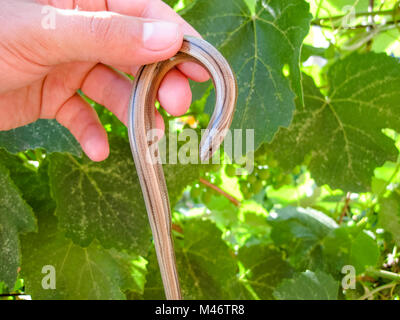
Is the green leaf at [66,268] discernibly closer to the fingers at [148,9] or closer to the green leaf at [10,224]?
the green leaf at [10,224]

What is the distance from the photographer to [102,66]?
0.71 meters

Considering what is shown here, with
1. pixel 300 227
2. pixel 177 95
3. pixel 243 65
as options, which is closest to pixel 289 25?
pixel 243 65

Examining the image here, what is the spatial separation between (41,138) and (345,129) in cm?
47

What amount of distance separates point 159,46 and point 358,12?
1.81ft

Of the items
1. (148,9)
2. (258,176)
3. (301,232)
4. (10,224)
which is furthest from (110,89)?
(301,232)

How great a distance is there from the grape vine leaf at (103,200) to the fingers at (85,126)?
8 centimetres

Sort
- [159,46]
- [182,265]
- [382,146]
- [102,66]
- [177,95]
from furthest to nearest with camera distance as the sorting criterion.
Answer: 1. [182,265]
2. [382,146]
3. [102,66]
4. [177,95]
5. [159,46]

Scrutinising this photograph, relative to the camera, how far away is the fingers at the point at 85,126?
70cm

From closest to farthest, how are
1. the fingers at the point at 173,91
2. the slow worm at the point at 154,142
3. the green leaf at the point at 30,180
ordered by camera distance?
the slow worm at the point at 154,142
the fingers at the point at 173,91
the green leaf at the point at 30,180

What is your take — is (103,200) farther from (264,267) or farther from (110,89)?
(264,267)

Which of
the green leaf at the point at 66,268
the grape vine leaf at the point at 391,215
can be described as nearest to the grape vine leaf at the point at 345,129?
the grape vine leaf at the point at 391,215

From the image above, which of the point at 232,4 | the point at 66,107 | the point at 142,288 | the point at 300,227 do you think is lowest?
the point at 142,288

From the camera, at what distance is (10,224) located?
2.42 feet

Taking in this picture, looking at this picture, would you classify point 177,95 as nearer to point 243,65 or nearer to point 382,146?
point 243,65
